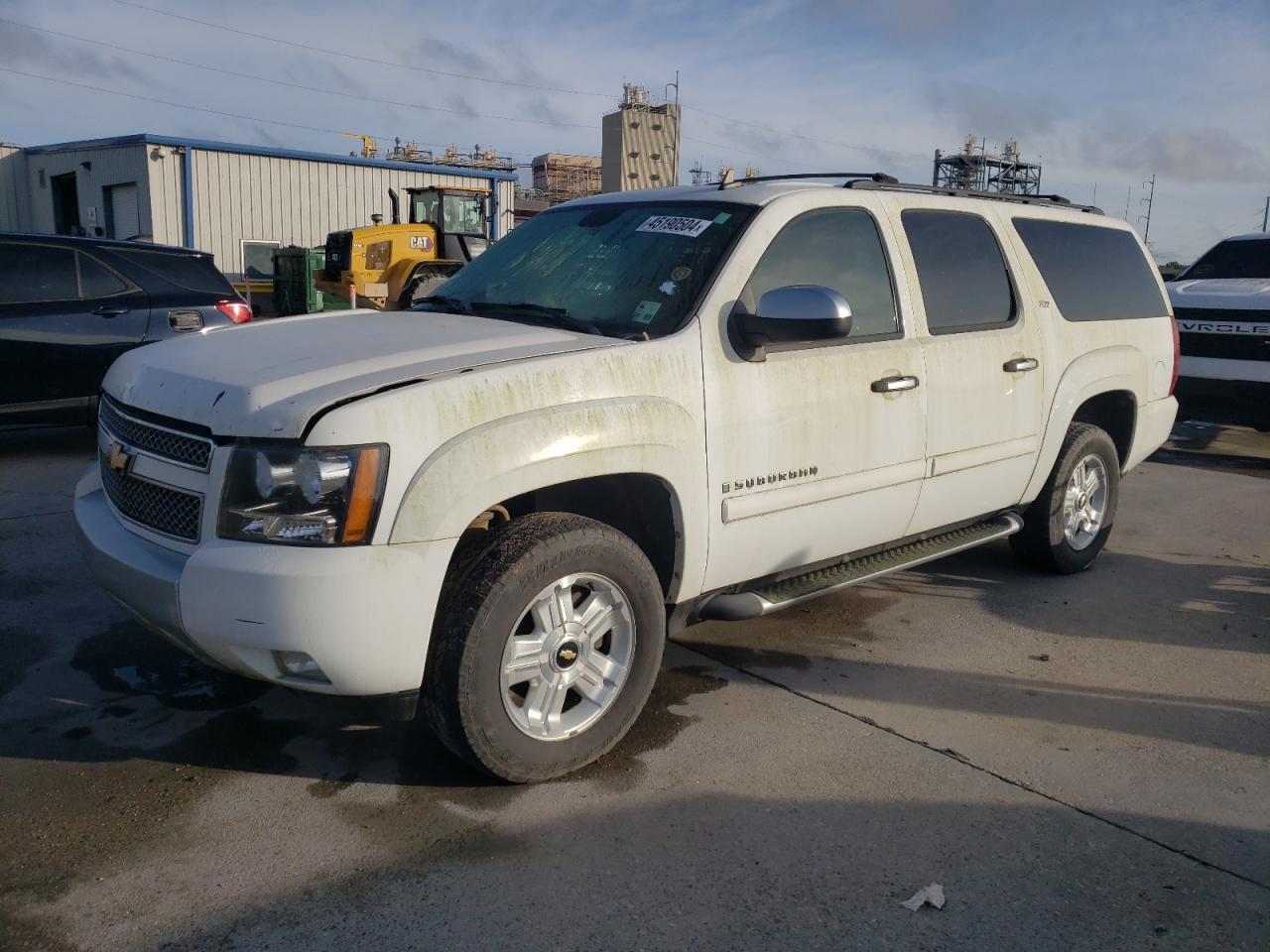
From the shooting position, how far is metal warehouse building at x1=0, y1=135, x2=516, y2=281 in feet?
82.8

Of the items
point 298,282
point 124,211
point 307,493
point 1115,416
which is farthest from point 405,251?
point 307,493

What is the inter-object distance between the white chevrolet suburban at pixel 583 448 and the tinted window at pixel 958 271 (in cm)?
2

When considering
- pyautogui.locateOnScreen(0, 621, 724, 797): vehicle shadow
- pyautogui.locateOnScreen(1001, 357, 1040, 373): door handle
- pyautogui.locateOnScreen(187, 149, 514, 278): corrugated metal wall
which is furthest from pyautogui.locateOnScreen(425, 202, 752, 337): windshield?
pyautogui.locateOnScreen(187, 149, 514, 278): corrugated metal wall

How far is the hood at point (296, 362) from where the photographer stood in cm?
300

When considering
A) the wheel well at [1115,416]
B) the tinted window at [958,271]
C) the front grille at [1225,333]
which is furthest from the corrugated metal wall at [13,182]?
the tinted window at [958,271]

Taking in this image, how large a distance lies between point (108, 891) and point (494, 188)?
96.4 ft

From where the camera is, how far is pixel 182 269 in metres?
8.60

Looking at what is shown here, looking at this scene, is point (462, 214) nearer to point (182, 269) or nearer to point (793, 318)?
point (182, 269)

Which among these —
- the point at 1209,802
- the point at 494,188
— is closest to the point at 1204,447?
the point at 1209,802

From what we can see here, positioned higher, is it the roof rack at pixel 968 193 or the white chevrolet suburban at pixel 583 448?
the roof rack at pixel 968 193

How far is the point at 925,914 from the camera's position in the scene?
9.18 feet

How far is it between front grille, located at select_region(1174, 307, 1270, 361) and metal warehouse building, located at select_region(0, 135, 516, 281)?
20422 mm

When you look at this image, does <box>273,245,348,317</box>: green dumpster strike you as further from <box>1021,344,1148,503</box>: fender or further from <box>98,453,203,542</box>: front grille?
<box>98,453,203,542</box>: front grille

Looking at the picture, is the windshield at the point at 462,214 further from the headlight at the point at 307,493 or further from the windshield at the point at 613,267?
the headlight at the point at 307,493
